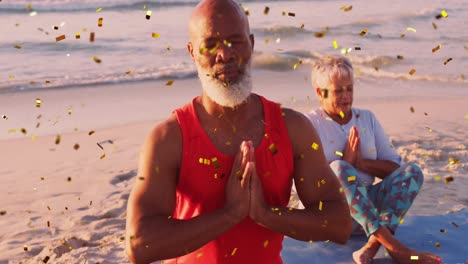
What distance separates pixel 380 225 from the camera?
5.44m

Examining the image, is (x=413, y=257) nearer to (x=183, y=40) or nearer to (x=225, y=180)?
(x=225, y=180)

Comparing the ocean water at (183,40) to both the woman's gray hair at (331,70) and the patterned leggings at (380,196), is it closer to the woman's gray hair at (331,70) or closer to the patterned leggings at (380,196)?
the woman's gray hair at (331,70)

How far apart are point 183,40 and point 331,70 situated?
41.8ft

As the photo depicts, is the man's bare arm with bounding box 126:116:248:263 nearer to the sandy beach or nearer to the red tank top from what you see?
the red tank top

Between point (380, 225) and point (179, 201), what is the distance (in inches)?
91.8

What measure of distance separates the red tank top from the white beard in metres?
0.18

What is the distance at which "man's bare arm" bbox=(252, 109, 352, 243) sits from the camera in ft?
11.3

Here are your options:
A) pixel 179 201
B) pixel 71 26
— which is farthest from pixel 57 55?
pixel 179 201

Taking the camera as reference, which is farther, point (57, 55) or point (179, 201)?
point (57, 55)

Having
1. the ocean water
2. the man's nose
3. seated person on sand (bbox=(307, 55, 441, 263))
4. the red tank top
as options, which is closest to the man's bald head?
the man's nose

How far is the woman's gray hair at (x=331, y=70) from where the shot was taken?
18.8 feet

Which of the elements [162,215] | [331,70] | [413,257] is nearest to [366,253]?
[413,257]

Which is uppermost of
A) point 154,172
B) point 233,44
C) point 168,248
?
point 233,44

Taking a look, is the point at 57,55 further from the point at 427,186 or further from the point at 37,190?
the point at 427,186
